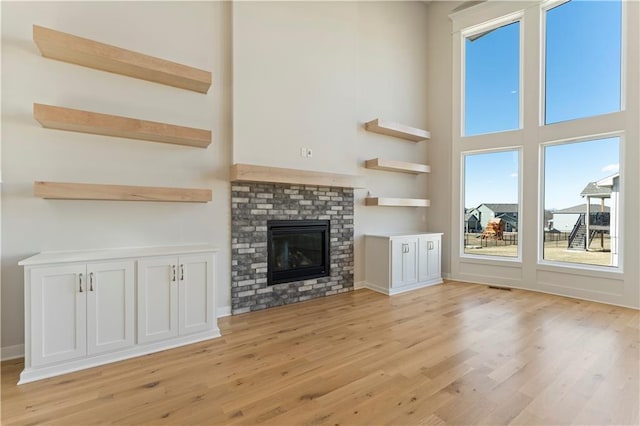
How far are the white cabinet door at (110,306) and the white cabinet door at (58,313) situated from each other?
50mm

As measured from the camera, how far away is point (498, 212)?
509 centimetres

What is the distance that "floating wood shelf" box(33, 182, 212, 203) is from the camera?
2471 mm

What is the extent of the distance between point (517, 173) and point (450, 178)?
101cm

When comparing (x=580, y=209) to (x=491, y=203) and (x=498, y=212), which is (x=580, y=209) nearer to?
(x=498, y=212)

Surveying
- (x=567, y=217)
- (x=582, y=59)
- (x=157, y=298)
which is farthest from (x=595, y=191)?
(x=157, y=298)

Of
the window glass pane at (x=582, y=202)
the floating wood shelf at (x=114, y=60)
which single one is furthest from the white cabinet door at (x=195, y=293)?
the window glass pane at (x=582, y=202)

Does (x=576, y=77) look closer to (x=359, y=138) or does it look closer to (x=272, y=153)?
(x=359, y=138)

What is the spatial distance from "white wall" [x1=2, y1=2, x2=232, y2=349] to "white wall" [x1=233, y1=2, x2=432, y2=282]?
299 millimetres

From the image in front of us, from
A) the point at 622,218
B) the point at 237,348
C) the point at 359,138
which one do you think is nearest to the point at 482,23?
the point at 359,138

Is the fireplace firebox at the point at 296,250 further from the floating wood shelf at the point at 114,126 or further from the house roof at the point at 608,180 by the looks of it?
the house roof at the point at 608,180

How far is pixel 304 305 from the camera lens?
3908mm

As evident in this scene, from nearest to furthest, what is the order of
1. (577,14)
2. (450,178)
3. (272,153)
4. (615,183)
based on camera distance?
(272,153) < (615,183) < (577,14) < (450,178)

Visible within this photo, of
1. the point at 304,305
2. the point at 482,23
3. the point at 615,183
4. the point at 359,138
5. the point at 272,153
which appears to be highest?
the point at 482,23

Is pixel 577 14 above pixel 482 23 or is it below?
below
